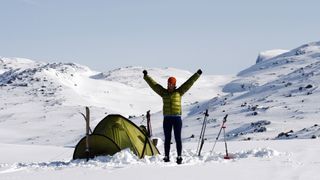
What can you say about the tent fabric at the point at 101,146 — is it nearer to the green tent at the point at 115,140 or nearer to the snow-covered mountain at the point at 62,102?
the green tent at the point at 115,140

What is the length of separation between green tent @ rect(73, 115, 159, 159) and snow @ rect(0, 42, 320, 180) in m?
0.61

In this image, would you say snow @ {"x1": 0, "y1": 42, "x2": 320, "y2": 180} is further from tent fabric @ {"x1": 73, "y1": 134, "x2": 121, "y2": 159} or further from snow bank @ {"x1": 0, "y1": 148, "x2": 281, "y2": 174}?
tent fabric @ {"x1": 73, "y1": 134, "x2": 121, "y2": 159}

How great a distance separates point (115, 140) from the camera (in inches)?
535

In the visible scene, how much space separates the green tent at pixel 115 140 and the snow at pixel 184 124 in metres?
0.61

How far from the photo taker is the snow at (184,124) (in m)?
10.4

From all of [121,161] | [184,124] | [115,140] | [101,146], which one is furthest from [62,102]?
[121,161]

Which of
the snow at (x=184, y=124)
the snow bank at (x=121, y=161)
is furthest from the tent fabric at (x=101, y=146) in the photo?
the snow at (x=184, y=124)

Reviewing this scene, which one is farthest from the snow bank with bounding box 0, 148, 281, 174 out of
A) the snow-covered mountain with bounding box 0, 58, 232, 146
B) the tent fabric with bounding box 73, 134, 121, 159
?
the snow-covered mountain with bounding box 0, 58, 232, 146

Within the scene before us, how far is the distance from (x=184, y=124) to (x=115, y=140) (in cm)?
3926

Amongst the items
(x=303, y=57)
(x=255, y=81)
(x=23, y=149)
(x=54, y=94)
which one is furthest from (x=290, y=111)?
(x=303, y=57)

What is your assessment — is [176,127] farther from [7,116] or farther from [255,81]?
[255,81]

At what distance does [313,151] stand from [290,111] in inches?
1345

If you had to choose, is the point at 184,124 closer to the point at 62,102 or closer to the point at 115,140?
the point at 115,140

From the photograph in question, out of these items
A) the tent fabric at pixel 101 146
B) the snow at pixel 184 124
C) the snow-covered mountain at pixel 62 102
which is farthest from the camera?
the snow-covered mountain at pixel 62 102
